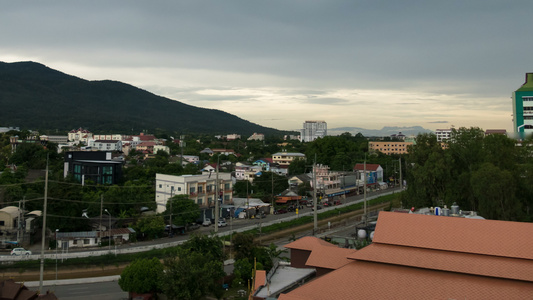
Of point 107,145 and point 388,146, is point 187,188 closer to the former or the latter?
point 107,145

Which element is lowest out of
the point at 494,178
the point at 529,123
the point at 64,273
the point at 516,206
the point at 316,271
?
the point at 64,273

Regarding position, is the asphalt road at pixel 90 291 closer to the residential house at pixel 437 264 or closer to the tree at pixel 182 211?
the tree at pixel 182 211

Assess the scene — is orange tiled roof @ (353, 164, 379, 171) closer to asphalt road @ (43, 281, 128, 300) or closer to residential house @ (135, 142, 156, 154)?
asphalt road @ (43, 281, 128, 300)

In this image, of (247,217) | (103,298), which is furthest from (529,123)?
(103,298)

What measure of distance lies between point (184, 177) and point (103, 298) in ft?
55.6

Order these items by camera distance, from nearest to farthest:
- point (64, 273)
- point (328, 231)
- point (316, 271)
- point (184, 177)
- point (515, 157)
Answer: point (316, 271), point (64, 273), point (515, 157), point (328, 231), point (184, 177)

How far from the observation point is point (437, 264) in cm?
1287

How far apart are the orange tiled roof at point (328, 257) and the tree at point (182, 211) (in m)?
15.4

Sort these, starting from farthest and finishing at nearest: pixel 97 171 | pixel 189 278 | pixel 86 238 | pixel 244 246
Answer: pixel 97 171 → pixel 86 238 → pixel 244 246 → pixel 189 278

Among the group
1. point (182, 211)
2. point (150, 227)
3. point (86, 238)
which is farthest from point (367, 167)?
point (86, 238)

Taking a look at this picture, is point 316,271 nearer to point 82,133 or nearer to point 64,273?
point 64,273

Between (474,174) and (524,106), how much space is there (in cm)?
3218

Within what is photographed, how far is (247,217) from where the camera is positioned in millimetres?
37062

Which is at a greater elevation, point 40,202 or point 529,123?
point 529,123
